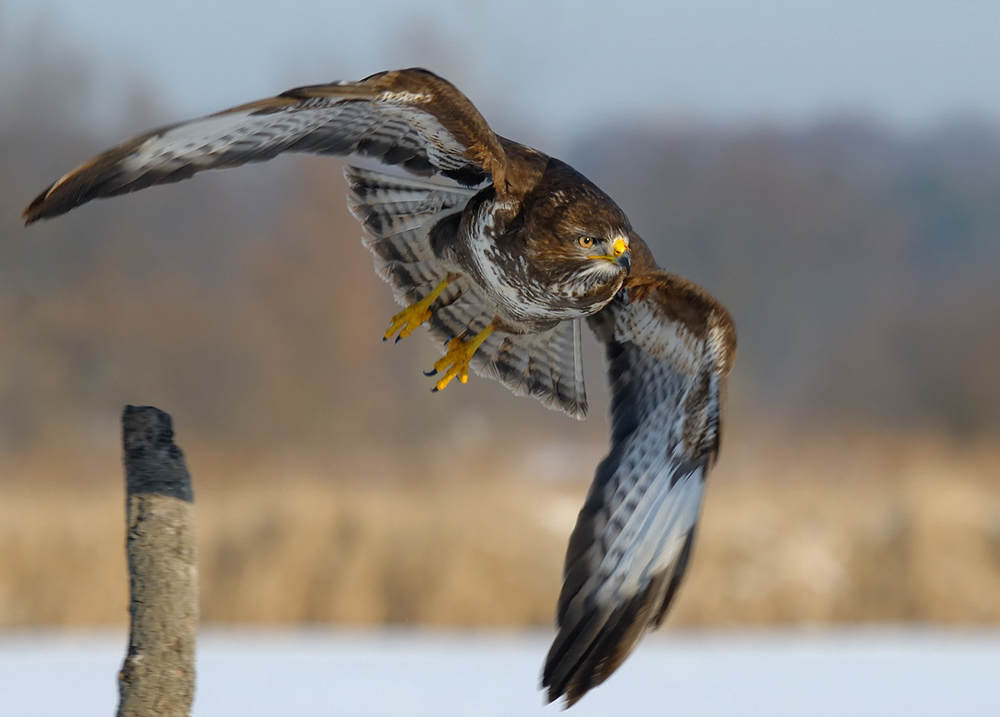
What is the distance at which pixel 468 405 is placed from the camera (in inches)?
974

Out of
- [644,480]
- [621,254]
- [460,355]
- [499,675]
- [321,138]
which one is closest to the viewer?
[321,138]

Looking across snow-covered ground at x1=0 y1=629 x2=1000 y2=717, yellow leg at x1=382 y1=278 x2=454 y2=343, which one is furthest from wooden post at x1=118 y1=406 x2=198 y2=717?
snow-covered ground at x1=0 y1=629 x2=1000 y2=717

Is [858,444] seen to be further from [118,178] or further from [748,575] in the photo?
[118,178]

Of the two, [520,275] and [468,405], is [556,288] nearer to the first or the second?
[520,275]

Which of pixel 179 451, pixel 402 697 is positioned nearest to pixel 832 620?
pixel 402 697

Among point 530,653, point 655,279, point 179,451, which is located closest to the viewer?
point 179,451

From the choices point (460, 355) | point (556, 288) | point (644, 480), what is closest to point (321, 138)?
point (556, 288)

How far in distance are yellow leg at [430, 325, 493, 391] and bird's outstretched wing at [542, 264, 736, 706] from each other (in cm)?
69

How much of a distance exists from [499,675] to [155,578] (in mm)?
5797

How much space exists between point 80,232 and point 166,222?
3381 millimetres

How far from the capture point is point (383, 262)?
230 inches

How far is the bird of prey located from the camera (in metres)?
4.40

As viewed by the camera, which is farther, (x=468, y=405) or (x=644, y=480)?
(x=468, y=405)

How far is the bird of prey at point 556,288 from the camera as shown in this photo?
14.4ft
